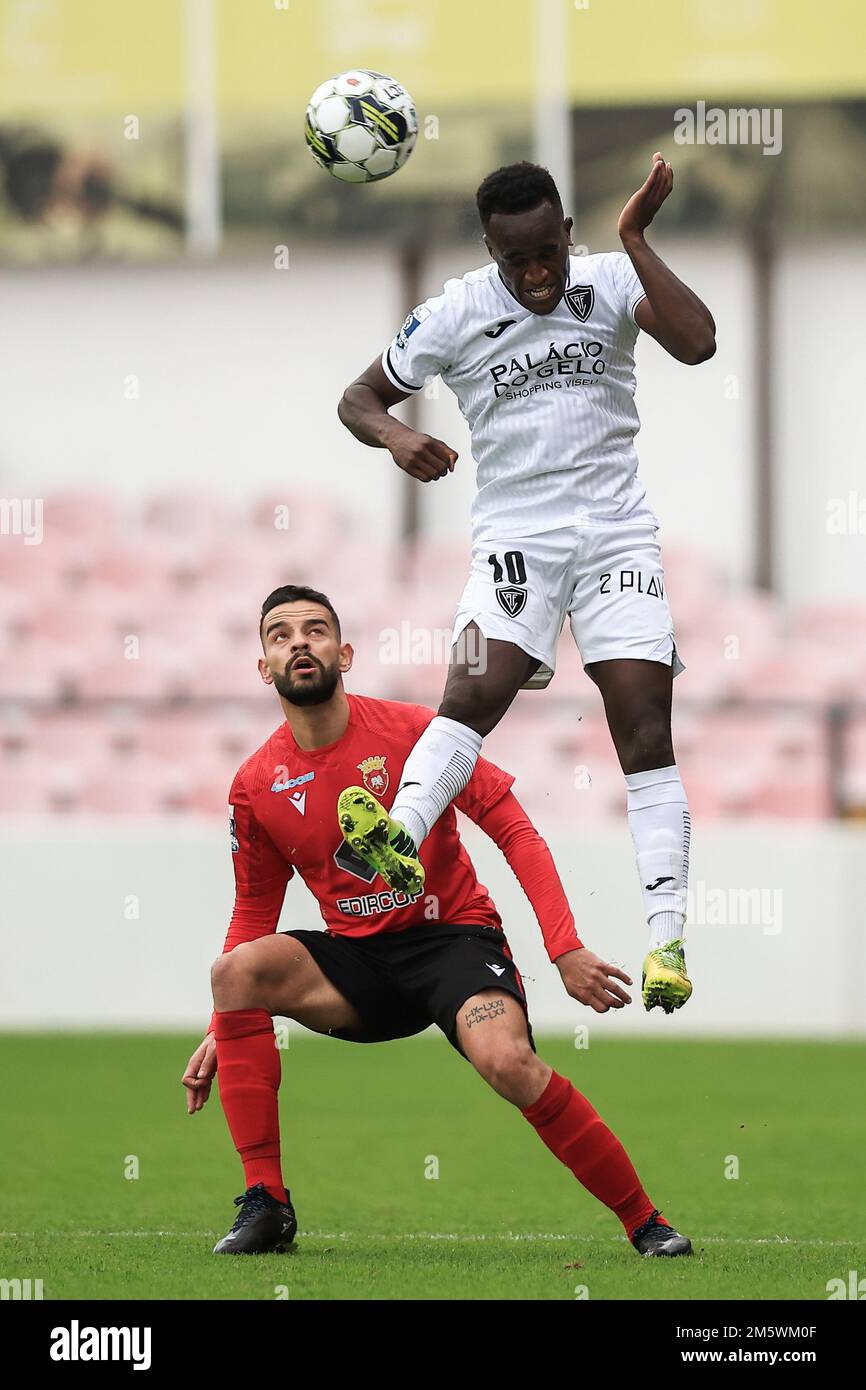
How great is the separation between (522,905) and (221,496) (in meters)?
4.56

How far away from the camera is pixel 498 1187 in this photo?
6.64 meters

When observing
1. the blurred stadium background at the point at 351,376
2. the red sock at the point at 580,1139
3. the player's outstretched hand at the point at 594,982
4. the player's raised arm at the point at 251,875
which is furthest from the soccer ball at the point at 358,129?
the blurred stadium background at the point at 351,376

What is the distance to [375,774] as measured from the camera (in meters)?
5.34

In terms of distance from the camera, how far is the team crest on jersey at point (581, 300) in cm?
525

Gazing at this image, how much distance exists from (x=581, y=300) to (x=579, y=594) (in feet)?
2.37

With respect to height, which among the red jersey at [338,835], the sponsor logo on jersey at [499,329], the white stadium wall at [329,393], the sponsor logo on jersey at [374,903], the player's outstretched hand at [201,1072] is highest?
the white stadium wall at [329,393]

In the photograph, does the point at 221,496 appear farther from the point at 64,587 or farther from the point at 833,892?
the point at 833,892

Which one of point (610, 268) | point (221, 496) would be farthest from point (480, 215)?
point (221, 496)

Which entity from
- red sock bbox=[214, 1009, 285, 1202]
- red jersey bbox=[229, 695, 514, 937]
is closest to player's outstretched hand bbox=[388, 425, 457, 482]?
red jersey bbox=[229, 695, 514, 937]

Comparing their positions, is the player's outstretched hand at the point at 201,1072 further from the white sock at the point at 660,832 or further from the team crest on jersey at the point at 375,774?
the white sock at the point at 660,832

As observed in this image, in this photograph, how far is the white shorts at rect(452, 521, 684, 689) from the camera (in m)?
5.26

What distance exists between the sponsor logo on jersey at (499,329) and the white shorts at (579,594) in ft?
1.65

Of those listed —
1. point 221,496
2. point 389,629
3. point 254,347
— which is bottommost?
point 389,629
